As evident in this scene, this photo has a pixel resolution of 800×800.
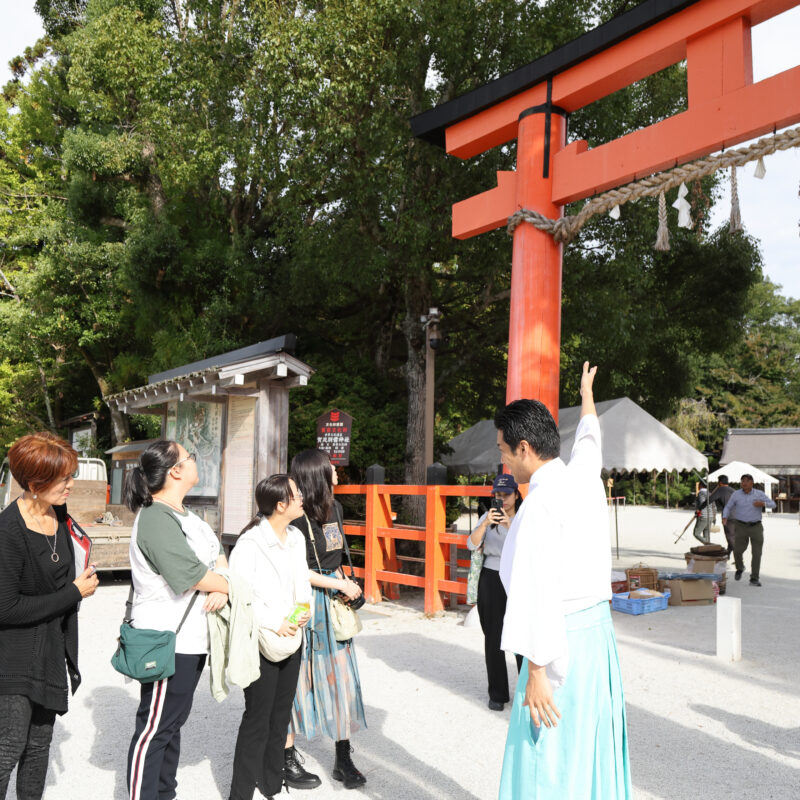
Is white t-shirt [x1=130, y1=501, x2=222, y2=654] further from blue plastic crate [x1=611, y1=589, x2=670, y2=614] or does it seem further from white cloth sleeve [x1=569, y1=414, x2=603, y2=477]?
blue plastic crate [x1=611, y1=589, x2=670, y2=614]

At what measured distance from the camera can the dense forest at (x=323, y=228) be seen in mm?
11609

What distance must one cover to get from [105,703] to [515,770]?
3.73 meters

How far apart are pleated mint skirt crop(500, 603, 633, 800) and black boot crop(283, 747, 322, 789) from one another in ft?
5.27

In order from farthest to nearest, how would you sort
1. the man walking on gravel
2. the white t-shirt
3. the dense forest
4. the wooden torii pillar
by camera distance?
the dense forest
the man walking on gravel
the wooden torii pillar
the white t-shirt

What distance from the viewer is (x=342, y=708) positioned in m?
3.68

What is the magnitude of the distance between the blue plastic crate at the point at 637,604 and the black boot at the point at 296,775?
567 cm

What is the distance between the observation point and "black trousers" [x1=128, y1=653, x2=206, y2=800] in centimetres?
283

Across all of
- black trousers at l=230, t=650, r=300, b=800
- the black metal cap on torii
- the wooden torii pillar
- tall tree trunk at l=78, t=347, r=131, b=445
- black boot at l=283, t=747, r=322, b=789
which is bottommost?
black boot at l=283, t=747, r=322, b=789

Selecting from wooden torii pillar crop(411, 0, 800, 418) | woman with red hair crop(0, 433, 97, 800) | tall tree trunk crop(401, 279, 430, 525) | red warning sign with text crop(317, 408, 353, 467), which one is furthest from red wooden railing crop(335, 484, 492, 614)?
woman with red hair crop(0, 433, 97, 800)

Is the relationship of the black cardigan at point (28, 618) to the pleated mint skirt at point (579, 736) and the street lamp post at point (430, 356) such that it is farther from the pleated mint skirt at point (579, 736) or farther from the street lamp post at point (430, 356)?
the street lamp post at point (430, 356)

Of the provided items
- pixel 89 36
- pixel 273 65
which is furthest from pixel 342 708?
pixel 89 36

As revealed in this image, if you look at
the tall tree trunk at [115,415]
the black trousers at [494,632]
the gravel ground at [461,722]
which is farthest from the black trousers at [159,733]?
the tall tree trunk at [115,415]

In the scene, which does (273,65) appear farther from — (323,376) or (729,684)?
(729,684)

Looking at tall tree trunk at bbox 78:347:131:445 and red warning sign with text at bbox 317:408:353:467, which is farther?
tall tree trunk at bbox 78:347:131:445
